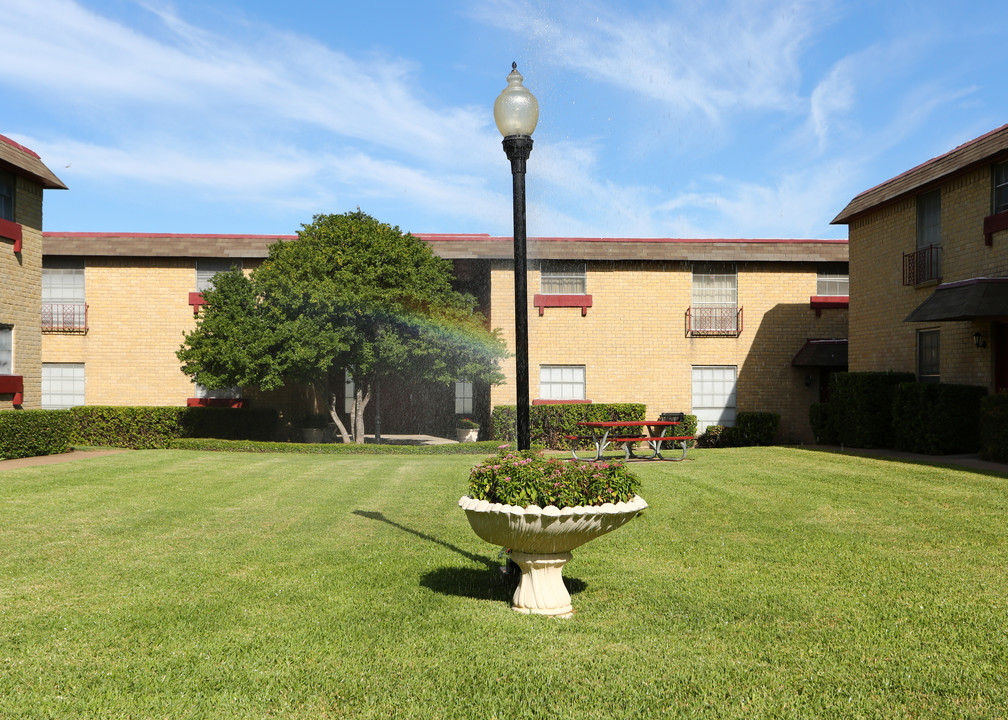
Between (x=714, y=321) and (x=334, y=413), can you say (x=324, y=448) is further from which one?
(x=714, y=321)

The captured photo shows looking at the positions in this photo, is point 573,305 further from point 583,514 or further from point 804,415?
point 583,514

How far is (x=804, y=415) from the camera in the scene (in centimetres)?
2531

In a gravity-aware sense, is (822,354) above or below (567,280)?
below

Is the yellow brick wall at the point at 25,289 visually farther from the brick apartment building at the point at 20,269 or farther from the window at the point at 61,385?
the window at the point at 61,385

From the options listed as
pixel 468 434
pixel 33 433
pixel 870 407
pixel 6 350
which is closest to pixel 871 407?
pixel 870 407

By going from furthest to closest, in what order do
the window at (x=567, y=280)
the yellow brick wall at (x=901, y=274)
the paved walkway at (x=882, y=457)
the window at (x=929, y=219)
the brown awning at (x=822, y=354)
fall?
the window at (x=567, y=280)
the brown awning at (x=822, y=354)
the window at (x=929, y=219)
the yellow brick wall at (x=901, y=274)
the paved walkway at (x=882, y=457)

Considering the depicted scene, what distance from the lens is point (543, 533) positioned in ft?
17.7

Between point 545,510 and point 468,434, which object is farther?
point 468,434

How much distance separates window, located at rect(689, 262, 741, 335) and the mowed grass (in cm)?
1450

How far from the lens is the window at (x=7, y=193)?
60.4 feet

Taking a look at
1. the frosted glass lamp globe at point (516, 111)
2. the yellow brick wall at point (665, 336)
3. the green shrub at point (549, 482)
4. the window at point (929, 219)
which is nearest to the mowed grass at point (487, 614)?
the green shrub at point (549, 482)

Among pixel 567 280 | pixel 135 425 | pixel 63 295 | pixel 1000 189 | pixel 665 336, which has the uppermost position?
pixel 1000 189

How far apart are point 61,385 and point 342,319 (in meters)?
11.3

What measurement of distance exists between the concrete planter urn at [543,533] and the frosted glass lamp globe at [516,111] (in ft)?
10.1
